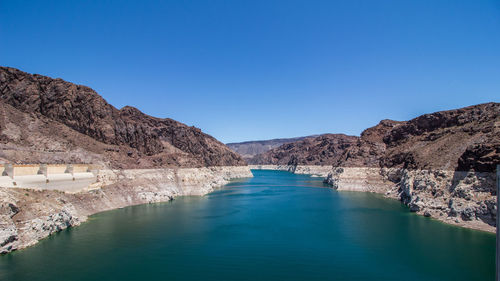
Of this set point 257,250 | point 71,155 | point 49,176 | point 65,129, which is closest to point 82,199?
point 49,176

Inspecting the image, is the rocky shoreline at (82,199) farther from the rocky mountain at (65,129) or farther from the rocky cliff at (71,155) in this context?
the rocky mountain at (65,129)

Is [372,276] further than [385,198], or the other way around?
[385,198]

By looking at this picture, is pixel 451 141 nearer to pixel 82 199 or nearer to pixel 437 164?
pixel 437 164

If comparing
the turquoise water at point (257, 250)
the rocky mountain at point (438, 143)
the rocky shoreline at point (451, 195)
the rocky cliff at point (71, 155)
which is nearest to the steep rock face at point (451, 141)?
the rocky mountain at point (438, 143)

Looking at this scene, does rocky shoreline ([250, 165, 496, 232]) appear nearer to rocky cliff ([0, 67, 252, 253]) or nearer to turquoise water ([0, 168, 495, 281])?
turquoise water ([0, 168, 495, 281])

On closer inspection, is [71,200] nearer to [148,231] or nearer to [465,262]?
[148,231]

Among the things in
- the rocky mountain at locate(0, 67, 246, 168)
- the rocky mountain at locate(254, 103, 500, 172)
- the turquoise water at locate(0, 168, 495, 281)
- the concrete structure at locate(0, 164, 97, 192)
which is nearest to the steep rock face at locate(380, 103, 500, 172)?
the rocky mountain at locate(254, 103, 500, 172)

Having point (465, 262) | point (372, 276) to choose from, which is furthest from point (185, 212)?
point (465, 262)

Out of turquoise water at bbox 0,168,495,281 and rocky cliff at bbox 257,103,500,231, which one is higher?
rocky cliff at bbox 257,103,500,231
